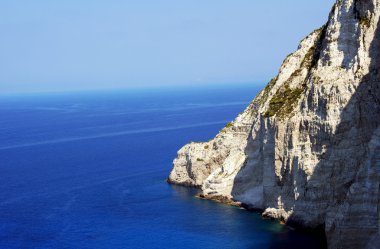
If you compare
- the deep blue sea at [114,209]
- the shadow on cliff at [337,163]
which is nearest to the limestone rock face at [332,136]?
the shadow on cliff at [337,163]

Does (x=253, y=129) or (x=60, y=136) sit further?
(x=60, y=136)

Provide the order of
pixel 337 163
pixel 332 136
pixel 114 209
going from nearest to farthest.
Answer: pixel 337 163, pixel 332 136, pixel 114 209

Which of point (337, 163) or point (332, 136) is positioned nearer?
point (337, 163)

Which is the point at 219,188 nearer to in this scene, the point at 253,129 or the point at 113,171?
the point at 253,129

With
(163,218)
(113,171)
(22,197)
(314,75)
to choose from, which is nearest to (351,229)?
(314,75)

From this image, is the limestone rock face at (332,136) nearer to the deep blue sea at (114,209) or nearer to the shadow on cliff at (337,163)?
the shadow on cliff at (337,163)

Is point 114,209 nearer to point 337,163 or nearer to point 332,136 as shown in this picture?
point 337,163

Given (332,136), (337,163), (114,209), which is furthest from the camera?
(114,209)

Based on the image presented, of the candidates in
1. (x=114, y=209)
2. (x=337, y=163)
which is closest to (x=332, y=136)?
(x=337, y=163)

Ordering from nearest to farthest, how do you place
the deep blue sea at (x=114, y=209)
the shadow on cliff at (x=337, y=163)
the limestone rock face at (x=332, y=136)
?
the limestone rock face at (x=332, y=136)
the shadow on cliff at (x=337, y=163)
the deep blue sea at (x=114, y=209)
